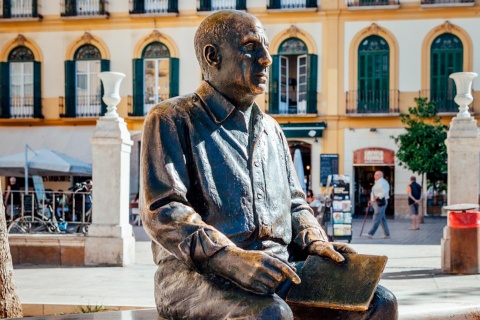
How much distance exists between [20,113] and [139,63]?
464 cm

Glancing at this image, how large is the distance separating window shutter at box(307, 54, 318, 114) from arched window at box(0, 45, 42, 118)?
31.2 ft

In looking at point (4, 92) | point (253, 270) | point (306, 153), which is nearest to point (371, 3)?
point (306, 153)

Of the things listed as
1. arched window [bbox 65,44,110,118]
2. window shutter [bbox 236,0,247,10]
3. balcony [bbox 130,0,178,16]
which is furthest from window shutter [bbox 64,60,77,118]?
window shutter [bbox 236,0,247,10]

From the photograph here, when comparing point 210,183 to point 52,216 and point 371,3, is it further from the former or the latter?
point 371,3

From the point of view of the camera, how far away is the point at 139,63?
2939cm

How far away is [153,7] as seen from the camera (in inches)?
1160

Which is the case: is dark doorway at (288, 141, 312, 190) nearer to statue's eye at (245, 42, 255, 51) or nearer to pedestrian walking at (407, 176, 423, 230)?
pedestrian walking at (407, 176, 423, 230)

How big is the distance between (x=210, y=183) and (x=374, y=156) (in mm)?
25421

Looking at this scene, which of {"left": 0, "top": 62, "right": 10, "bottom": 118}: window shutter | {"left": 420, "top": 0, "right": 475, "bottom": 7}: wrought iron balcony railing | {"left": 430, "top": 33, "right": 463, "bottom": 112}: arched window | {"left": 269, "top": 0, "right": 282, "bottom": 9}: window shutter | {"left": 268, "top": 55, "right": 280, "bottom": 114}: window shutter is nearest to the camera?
{"left": 420, "top": 0, "right": 475, "bottom": 7}: wrought iron balcony railing

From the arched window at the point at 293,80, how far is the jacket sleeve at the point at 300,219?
25159 millimetres

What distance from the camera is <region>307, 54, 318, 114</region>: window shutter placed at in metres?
28.4

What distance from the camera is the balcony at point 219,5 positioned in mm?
29125

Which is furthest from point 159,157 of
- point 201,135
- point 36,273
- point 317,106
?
point 317,106

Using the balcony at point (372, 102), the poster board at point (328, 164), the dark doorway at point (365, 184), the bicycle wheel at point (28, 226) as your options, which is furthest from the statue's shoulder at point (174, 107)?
the balcony at point (372, 102)
